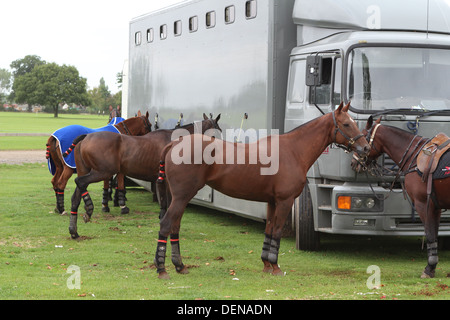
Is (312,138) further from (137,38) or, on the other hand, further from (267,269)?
(137,38)

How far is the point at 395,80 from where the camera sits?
9469 mm

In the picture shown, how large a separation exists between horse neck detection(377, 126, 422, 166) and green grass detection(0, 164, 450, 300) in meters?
1.52

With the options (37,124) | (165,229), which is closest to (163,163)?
(165,229)

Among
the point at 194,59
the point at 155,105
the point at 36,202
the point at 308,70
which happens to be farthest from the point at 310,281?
the point at 36,202

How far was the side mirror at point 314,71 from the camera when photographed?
31.5ft

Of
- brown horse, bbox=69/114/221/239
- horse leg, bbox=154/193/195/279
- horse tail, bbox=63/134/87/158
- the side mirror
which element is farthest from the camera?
horse tail, bbox=63/134/87/158

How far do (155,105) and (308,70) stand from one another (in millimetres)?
6562

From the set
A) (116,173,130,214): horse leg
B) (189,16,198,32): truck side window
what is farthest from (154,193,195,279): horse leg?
(116,173,130,214): horse leg

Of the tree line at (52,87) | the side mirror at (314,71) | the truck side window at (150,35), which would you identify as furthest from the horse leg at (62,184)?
the tree line at (52,87)

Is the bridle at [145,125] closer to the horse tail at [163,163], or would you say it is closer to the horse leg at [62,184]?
the horse leg at [62,184]

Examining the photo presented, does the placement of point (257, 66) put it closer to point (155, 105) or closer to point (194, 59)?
point (194, 59)

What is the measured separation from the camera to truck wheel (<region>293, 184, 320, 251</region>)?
33.3 ft

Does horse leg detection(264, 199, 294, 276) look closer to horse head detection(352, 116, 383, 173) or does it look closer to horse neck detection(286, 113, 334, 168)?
horse neck detection(286, 113, 334, 168)

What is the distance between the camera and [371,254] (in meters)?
10.6
